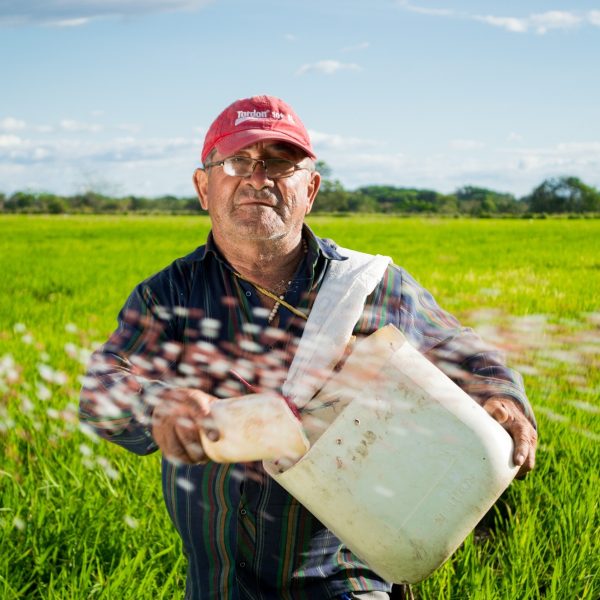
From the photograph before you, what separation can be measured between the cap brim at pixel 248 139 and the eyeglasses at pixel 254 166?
0.07ft

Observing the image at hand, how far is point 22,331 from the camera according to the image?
523cm

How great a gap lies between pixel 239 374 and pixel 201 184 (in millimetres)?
518

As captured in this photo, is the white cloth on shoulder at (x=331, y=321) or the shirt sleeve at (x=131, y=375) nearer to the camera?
the white cloth on shoulder at (x=331, y=321)

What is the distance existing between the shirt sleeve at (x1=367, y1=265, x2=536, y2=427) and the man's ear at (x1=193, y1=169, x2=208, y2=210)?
46 centimetres

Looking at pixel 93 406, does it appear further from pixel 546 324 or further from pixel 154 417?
pixel 546 324

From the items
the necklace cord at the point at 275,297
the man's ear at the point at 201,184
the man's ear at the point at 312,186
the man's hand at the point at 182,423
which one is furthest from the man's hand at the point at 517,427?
the man's ear at the point at 201,184

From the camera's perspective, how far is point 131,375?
1.50 meters

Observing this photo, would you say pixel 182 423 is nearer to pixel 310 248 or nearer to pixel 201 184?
pixel 310 248

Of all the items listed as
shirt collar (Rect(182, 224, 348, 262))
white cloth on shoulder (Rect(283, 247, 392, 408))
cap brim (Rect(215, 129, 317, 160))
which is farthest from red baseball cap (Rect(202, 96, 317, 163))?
white cloth on shoulder (Rect(283, 247, 392, 408))

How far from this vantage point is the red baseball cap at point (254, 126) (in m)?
1.66

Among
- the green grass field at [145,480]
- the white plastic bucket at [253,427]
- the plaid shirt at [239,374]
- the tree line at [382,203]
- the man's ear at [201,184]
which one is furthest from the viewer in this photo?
the tree line at [382,203]

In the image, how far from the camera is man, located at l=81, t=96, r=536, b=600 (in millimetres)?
1551

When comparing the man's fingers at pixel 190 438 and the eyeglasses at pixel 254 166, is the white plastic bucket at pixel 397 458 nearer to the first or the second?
the man's fingers at pixel 190 438

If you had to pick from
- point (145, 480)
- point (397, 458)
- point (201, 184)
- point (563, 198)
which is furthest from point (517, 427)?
point (563, 198)
